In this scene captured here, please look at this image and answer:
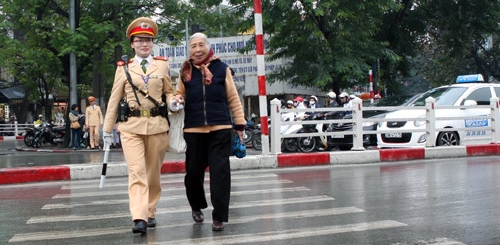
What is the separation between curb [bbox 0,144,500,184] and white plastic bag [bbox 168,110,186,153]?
483 cm

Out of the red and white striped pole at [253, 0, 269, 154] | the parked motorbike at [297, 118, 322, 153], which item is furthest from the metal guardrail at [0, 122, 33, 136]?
the red and white striped pole at [253, 0, 269, 154]

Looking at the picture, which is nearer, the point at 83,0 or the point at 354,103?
the point at 354,103

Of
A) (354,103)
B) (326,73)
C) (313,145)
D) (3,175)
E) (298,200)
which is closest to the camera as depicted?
(298,200)

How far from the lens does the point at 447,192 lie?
23.5ft

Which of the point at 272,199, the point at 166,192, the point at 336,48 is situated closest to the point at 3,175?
the point at 166,192

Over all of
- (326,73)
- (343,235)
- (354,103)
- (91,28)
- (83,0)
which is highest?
(83,0)

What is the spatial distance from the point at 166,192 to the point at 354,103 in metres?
5.48

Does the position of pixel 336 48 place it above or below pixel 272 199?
above

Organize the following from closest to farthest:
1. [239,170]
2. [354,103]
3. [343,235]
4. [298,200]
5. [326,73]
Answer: [343,235] < [298,200] < [239,170] < [354,103] < [326,73]

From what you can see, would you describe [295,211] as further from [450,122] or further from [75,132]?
[75,132]

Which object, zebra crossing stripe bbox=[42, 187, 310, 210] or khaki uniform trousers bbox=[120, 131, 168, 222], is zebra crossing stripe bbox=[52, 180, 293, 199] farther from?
khaki uniform trousers bbox=[120, 131, 168, 222]

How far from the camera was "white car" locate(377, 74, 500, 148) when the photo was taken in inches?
522

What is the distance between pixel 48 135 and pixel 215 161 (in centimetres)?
1992

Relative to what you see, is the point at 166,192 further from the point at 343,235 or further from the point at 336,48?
the point at 336,48
